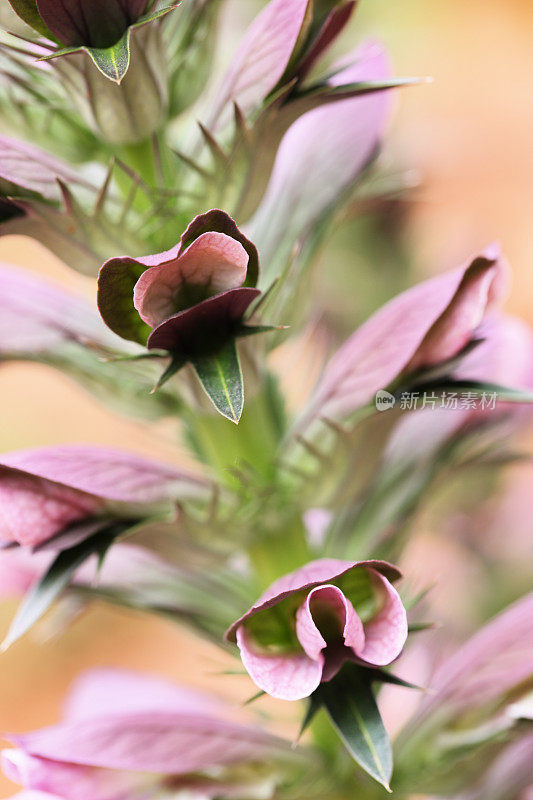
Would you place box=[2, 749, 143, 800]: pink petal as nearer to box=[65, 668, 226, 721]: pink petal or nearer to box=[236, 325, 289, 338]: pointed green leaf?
Result: box=[65, 668, 226, 721]: pink petal

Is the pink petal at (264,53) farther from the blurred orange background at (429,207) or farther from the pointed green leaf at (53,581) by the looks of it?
the blurred orange background at (429,207)

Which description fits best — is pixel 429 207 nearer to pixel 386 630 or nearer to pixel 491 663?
pixel 491 663

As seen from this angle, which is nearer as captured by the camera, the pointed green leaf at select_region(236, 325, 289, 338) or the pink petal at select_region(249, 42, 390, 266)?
the pointed green leaf at select_region(236, 325, 289, 338)

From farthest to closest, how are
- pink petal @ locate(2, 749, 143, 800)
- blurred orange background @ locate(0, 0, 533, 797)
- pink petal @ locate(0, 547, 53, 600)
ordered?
blurred orange background @ locate(0, 0, 533, 797) → pink petal @ locate(0, 547, 53, 600) → pink petal @ locate(2, 749, 143, 800)

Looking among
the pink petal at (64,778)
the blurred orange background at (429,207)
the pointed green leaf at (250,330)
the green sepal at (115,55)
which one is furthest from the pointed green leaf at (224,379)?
the blurred orange background at (429,207)

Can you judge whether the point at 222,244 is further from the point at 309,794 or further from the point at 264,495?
the point at 309,794

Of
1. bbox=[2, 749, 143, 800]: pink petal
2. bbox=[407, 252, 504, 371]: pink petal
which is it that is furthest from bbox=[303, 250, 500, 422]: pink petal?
bbox=[2, 749, 143, 800]: pink petal

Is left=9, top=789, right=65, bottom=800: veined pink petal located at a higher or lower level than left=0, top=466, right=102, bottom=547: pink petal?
lower
